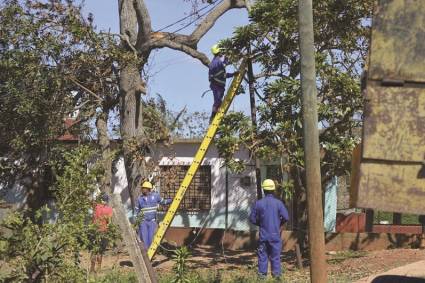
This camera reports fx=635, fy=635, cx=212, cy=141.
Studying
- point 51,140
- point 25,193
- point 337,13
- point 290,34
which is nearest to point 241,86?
point 290,34

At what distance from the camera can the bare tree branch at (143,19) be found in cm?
1499

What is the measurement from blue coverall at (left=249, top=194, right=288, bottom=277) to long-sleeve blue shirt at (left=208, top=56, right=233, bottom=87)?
265 cm

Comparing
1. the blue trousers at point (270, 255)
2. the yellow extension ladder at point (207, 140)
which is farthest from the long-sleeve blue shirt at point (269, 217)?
the yellow extension ladder at point (207, 140)

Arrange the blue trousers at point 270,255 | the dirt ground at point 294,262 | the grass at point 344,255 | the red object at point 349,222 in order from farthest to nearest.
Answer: the red object at point 349,222 → the grass at point 344,255 → the dirt ground at point 294,262 → the blue trousers at point 270,255

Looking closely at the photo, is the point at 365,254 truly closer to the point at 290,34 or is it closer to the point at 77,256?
the point at 290,34

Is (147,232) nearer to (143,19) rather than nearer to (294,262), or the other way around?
(294,262)

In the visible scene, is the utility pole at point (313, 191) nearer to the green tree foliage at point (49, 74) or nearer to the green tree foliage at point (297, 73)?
the green tree foliage at point (297, 73)

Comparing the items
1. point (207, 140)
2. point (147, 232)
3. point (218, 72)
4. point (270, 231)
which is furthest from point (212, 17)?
point (270, 231)

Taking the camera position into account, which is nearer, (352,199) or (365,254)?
(352,199)

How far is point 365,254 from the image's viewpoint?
1418 centimetres

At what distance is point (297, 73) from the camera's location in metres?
12.3

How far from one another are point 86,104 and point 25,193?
5679 mm

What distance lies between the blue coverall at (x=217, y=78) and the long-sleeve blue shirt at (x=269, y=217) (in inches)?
94.5

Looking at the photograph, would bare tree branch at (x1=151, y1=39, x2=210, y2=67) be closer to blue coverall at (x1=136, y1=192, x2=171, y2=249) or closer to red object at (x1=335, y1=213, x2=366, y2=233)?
blue coverall at (x1=136, y1=192, x2=171, y2=249)
